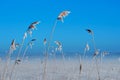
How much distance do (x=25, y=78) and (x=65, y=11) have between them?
168 inches

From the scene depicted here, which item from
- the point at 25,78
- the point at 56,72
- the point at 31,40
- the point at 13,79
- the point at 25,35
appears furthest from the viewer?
the point at 56,72

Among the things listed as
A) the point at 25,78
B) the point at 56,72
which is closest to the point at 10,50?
the point at 25,78

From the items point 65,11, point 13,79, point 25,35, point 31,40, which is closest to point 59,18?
point 65,11

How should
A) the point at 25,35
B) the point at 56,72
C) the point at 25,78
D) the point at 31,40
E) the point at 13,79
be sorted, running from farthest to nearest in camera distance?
the point at 56,72 → the point at 25,78 → the point at 13,79 → the point at 31,40 → the point at 25,35

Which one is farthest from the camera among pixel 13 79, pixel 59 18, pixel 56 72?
pixel 56 72

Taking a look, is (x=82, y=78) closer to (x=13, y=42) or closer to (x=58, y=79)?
(x=58, y=79)

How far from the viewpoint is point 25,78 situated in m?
7.93

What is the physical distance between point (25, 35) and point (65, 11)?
532 millimetres

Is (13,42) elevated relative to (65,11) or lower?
lower

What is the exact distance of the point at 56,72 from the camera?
27.8 feet

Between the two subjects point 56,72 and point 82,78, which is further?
point 56,72

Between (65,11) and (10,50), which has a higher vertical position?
(65,11)

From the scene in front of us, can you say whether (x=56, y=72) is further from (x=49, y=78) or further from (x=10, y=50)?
(x=10, y=50)

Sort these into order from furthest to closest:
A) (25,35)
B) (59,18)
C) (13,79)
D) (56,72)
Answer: (56,72)
(13,79)
(25,35)
(59,18)
